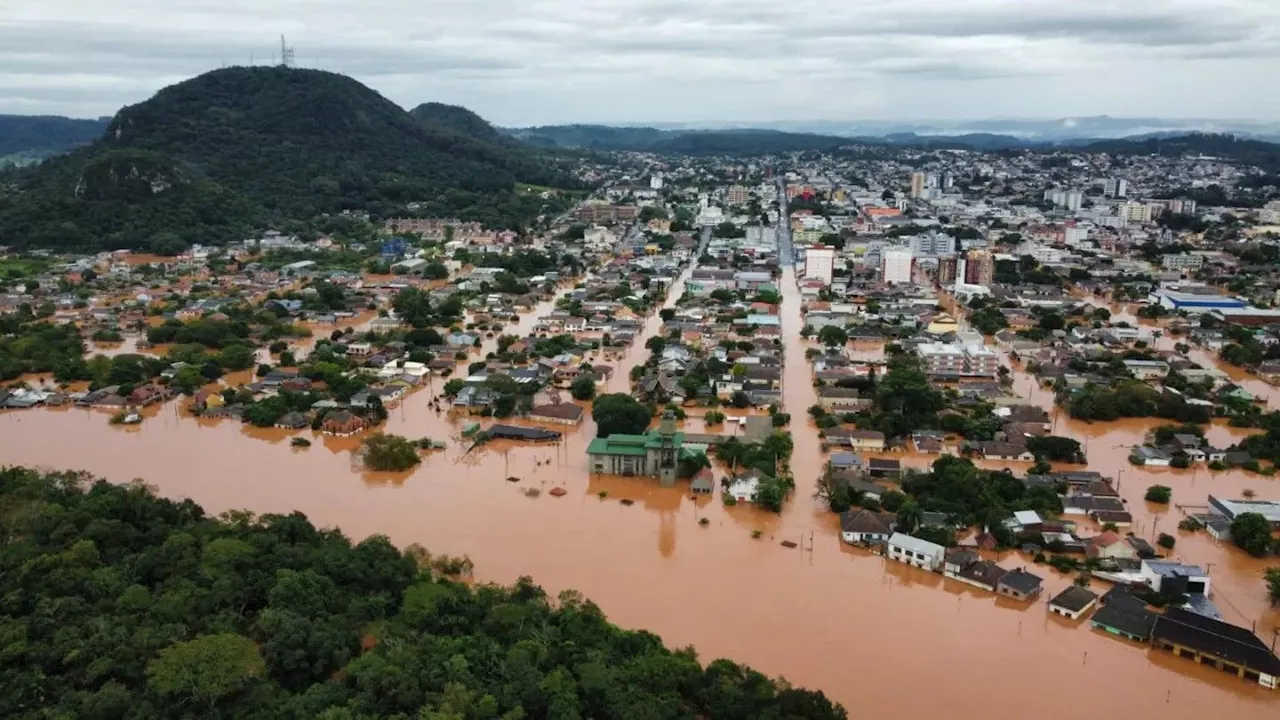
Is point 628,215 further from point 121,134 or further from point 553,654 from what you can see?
point 553,654

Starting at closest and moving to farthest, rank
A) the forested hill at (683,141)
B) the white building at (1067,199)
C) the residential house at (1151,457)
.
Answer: the residential house at (1151,457), the white building at (1067,199), the forested hill at (683,141)

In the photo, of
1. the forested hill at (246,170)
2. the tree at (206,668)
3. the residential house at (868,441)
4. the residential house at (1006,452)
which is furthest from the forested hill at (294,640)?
the forested hill at (246,170)

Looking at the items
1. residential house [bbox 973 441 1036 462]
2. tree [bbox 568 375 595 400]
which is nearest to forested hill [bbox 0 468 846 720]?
tree [bbox 568 375 595 400]

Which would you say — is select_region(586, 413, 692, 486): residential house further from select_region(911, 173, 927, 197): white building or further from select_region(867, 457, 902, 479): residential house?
select_region(911, 173, 927, 197): white building

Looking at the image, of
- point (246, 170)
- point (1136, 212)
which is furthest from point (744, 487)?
point (1136, 212)

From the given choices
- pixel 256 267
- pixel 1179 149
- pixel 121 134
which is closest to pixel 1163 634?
pixel 256 267

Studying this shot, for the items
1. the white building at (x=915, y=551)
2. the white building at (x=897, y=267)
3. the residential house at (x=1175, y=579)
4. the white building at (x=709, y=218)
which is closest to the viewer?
the residential house at (x=1175, y=579)

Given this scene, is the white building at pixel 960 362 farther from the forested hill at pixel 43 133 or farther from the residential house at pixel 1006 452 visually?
the forested hill at pixel 43 133
